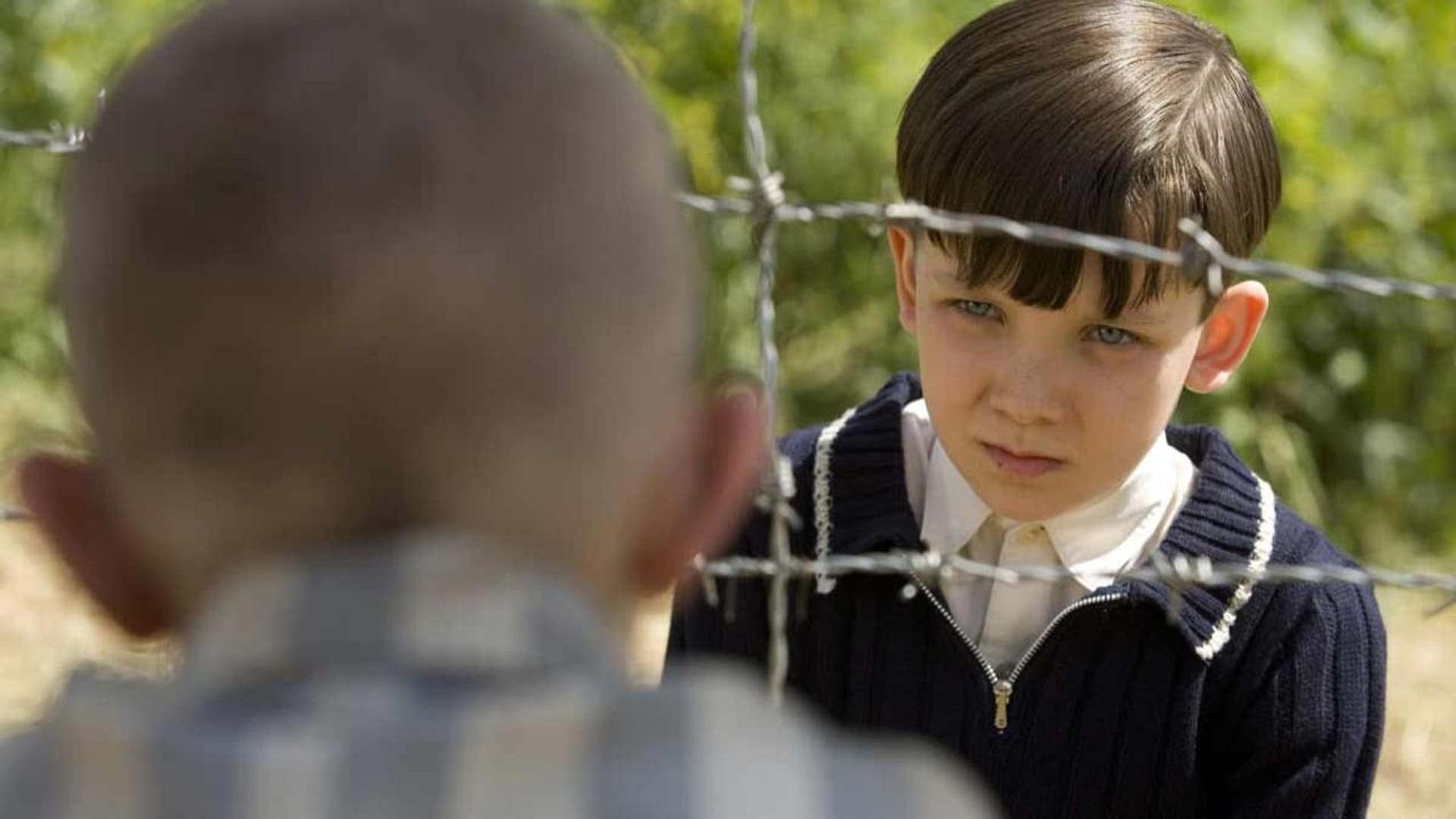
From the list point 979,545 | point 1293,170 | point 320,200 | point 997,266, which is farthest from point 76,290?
point 1293,170

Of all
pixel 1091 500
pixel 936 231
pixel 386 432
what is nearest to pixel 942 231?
pixel 936 231

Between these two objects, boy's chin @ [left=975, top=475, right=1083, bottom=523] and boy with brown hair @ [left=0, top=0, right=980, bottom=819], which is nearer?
boy with brown hair @ [left=0, top=0, right=980, bottom=819]

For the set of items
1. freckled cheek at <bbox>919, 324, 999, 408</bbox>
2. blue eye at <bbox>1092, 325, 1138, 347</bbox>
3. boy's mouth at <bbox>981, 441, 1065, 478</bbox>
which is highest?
blue eye at <bbox>1092, 325, 1138, 347</bbox>

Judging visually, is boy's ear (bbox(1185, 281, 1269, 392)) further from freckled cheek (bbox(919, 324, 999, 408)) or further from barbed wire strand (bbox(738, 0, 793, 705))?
barbed wire strand (bbox(738, 0, 793, 705))

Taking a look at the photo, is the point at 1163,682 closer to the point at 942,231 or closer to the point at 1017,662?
the point at 1017,662

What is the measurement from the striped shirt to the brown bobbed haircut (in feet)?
2.92

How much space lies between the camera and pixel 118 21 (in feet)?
12.2

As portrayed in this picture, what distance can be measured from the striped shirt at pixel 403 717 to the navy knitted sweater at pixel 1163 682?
0.90 meters

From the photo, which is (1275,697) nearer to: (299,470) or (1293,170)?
(299,470)

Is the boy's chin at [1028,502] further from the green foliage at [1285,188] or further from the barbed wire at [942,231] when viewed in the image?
the green foliage at [1285,188]

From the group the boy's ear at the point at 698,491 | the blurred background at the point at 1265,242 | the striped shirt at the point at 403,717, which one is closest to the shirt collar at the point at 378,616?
the striped shirt at the point at 403,717

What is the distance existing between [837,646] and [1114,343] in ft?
1.09

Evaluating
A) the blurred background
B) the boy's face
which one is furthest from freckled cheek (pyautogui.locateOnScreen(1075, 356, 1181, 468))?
the blurred background

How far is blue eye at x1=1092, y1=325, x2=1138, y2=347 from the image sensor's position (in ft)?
5.27
